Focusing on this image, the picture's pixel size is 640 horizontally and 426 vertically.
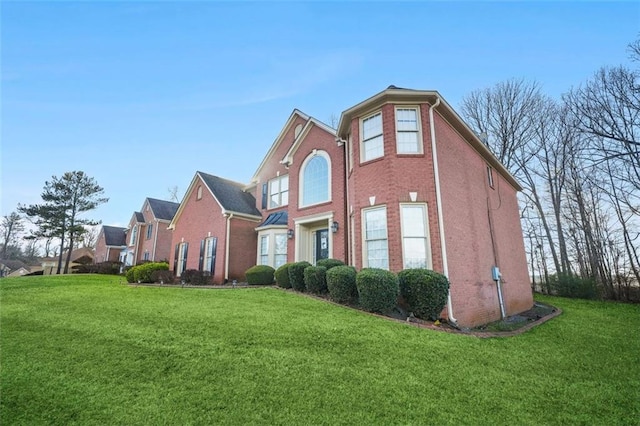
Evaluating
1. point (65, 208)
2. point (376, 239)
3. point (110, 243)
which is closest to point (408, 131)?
point (376, 239)

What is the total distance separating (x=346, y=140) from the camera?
1201 centimetres

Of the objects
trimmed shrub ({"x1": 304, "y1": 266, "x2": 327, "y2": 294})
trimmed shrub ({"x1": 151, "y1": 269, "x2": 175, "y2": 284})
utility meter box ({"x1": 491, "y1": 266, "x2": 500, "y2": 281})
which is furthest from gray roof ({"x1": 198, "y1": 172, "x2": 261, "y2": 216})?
utility meter box ({"x1": 491, "y1": 266, "x2": 500, "y2": 281})

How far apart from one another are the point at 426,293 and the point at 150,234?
94.4 feet

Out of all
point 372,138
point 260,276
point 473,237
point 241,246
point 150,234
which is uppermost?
point 372,138

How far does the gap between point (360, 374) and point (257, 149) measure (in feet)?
69.4

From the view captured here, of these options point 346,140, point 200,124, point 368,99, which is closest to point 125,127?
point 200,124

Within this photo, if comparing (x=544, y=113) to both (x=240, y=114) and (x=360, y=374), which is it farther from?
(x=360, y=374)

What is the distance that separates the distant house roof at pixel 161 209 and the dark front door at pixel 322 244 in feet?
69.8

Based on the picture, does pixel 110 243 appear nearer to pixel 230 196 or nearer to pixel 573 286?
pixel 230 196

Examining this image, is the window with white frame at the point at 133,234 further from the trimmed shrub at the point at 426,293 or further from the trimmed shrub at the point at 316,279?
the trimmed shrub at the point at 426,293

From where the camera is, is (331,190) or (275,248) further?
(275,248)

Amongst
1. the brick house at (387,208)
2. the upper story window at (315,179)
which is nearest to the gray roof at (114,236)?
the brick house at (387,208)

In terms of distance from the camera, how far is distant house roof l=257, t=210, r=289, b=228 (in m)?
14.7

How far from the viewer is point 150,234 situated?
28.6 meters
